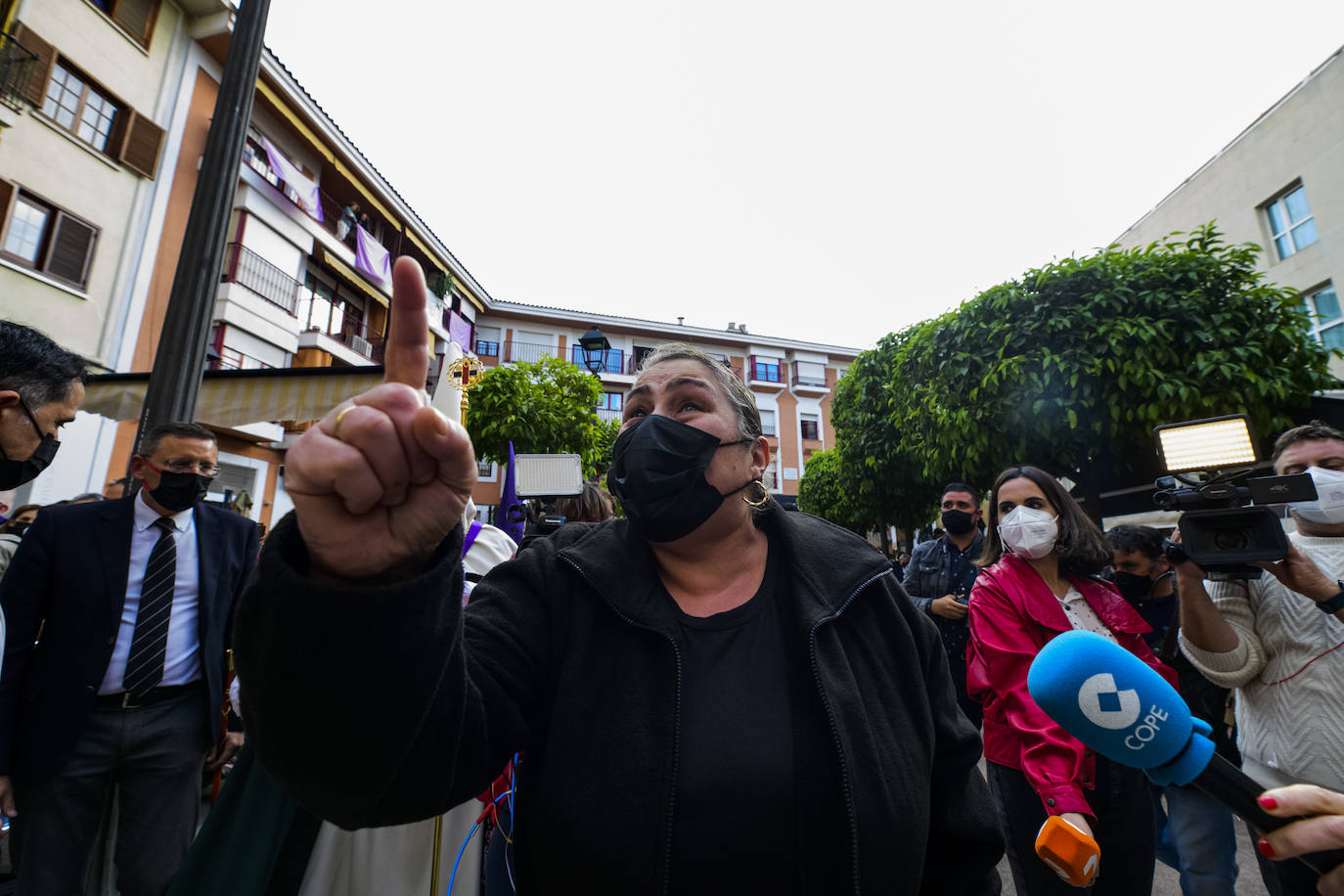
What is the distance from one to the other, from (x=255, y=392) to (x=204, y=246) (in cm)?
127

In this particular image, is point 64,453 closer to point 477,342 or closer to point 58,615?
point 58,615

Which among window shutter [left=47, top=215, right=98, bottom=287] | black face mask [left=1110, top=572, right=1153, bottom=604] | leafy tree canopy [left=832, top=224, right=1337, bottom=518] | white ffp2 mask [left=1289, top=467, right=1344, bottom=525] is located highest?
window shutter [left=47, top=215, right=98, bottom=287]

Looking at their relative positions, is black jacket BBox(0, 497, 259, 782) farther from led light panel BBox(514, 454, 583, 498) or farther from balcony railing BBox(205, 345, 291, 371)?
balcony railing BBox(205, 345, 291, 371)

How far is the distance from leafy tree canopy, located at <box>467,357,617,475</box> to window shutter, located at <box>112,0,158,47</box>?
9006mm

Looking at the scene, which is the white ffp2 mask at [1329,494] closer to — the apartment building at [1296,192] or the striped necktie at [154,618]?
the striped necktie at [154,618]

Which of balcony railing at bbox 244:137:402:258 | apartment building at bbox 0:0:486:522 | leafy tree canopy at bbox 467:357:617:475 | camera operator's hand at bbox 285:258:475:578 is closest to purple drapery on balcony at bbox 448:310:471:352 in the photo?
balcony railing at bbox 244:137:402:258

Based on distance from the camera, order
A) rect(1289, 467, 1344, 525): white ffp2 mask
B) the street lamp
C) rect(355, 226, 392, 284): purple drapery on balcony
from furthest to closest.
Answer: rect(355, 226, 392, 284): purple drapery on balcony → the street lamp → rect(1289, 467, 1344, 525): white ffp2 mask

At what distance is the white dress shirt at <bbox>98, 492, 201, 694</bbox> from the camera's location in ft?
8.95

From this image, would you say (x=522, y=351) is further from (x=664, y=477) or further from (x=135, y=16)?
(x=664, y=477)

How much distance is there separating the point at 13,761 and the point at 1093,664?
12.0 feet

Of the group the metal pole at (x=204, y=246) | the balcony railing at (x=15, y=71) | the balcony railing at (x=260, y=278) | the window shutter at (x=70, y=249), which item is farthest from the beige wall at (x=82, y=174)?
the metal pole at (x=204, y=246)

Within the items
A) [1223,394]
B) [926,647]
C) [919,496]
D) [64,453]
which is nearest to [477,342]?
[64,453]

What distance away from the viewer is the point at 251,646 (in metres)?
0.81

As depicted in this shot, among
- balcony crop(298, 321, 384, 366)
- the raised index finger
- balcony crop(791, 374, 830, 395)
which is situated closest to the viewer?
the raised index finger
